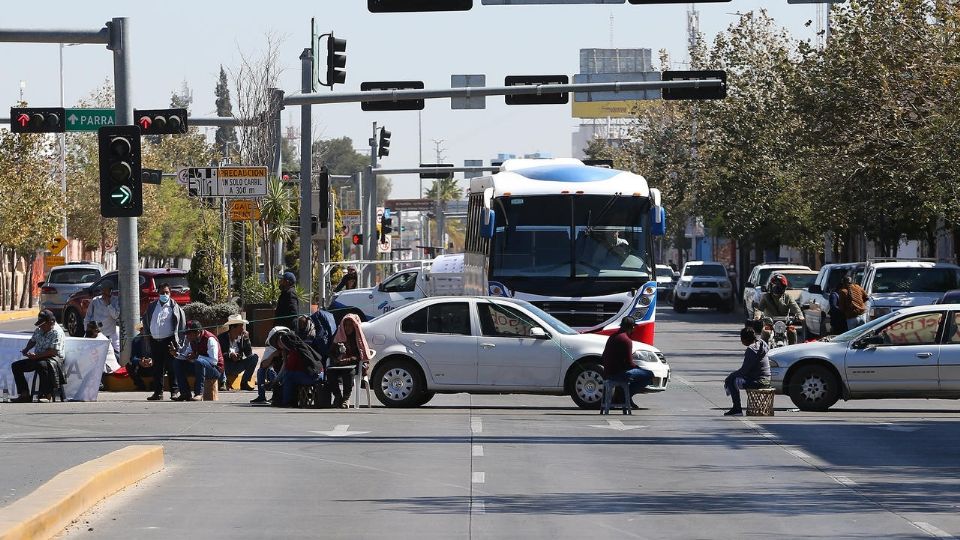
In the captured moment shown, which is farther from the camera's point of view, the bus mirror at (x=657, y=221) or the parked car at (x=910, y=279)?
the parked car at (x=910, y=279)

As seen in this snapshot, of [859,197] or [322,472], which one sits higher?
[859,197]

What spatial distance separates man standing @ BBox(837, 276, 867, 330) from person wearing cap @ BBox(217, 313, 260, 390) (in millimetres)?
12007

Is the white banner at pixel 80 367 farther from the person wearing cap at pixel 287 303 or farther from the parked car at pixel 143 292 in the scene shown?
the parked car at pixel 143 292

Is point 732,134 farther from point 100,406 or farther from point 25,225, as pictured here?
point 100,406

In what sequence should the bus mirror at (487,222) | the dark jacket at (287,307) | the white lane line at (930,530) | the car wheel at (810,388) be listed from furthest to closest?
the bus mirror at (487,222), the dark jacket at (287,307), the car wheel at (810,388), the white lane line at (930,530)

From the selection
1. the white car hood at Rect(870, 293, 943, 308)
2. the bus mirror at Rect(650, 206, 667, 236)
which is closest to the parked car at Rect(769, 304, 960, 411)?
the bus mirror at Rect(650, 206, 667, 236)

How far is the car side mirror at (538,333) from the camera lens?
23.5m

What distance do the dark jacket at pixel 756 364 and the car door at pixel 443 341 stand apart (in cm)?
370

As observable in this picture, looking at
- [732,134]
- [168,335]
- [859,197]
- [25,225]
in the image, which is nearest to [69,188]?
[25,225]

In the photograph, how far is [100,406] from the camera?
2355cm

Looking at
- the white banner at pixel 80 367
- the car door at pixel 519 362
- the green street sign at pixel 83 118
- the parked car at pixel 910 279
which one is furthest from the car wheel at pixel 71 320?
the car door at pixel 519 362

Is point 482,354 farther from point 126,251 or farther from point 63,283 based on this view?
point 63,283

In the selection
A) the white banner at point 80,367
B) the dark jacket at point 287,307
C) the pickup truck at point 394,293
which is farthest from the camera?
the pickup truck at point 394,293

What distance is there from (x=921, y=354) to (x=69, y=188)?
2652 inches
